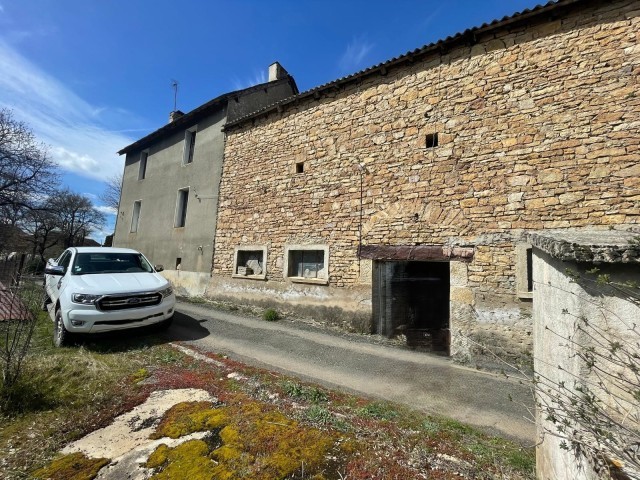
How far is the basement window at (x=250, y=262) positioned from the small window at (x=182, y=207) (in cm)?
436

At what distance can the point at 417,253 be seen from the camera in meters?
6.52

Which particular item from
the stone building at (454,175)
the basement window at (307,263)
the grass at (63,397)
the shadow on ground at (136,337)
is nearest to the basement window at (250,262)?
the stone building at (454,175)

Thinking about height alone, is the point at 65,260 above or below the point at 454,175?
below

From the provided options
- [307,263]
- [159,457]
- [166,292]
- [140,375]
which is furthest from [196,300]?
[159,457]

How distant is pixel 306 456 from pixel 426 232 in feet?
17.2

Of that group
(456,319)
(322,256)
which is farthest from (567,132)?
(322,256)

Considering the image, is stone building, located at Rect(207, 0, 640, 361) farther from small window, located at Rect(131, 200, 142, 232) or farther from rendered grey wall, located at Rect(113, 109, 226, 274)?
small window, located at Rect(131, 200, 142, 232)

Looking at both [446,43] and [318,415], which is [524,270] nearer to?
[318,415]

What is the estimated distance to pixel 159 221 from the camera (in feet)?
43.9

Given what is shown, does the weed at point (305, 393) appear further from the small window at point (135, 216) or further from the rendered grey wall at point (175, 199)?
the small window at point (135, 216)

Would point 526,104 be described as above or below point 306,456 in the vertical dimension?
above

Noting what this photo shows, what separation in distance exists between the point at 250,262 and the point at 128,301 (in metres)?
4.64

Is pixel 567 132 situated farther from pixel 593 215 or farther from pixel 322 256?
pixel 322 256

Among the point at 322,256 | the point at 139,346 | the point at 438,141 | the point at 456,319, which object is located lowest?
the point at 139,346
